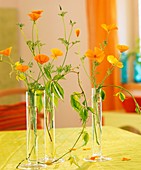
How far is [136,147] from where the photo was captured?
215cm

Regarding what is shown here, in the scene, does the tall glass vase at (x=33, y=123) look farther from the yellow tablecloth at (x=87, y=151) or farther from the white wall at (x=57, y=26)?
the white wall at (x=57, y=26)

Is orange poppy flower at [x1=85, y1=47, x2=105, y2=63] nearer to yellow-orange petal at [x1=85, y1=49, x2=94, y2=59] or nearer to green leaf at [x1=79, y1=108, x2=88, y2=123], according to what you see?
yellow-orange petal at [x1=85, y1=49, x2=94, y2=59]

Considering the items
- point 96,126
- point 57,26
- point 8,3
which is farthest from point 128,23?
point 96,126

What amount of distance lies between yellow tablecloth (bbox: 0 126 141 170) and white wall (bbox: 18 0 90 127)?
2594 mm

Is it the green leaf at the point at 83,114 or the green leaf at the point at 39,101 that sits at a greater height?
the green leaf at the point at 39,101

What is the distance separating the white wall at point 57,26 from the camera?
5219mm

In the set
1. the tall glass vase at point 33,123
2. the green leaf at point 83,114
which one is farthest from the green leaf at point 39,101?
the green leaf at point 83,114

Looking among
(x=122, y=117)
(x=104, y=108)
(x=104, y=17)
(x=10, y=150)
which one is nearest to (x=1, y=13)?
(x=104, y=17)

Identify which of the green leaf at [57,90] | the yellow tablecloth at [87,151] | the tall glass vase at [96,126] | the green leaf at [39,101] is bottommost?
the yellow tablecloth at [87,151]

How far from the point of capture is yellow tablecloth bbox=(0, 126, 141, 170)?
181 centimetres

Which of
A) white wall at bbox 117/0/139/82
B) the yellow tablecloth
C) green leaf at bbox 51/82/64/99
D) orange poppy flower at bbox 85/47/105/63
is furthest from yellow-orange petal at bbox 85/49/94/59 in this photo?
white wall at bbox 117/0/139/82

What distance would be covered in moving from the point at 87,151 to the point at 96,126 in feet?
0.62

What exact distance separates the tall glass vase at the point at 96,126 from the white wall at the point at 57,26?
3323 millimetres

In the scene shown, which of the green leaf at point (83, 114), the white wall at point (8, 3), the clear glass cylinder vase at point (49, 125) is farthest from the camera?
the white wall at point (8, 3)
